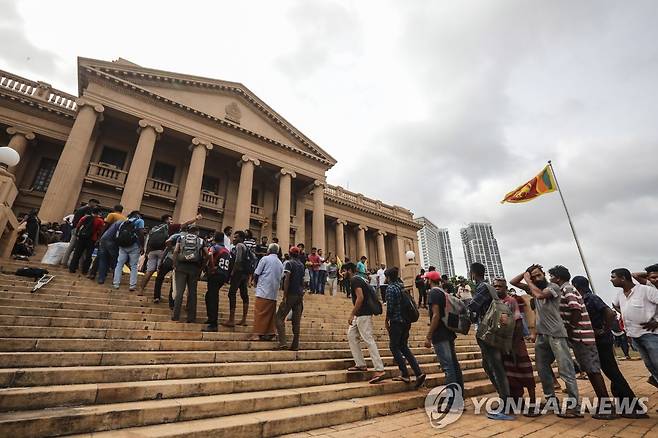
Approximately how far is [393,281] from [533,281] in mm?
1898

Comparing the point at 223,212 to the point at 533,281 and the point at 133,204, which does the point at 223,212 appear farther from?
the point at 533,281

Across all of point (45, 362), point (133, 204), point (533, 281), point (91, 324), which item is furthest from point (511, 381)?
point (133, 204)

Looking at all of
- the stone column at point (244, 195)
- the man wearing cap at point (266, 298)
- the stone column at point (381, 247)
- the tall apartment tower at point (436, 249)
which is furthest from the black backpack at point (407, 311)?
the tall apartment tower at point (436, 249)

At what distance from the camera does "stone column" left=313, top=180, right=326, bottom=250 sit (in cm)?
1892

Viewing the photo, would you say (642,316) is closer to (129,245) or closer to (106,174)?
(129,245)

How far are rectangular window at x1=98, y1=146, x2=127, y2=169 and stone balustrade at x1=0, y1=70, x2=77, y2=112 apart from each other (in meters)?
2.41

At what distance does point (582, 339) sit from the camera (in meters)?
3.88

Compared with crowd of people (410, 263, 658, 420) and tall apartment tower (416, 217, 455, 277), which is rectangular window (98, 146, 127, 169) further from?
tall apartment tower (416, 217, 455, 277)

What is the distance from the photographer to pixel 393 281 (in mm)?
4875

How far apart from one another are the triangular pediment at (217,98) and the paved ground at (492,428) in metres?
17.8

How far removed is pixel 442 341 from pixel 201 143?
54.0ft

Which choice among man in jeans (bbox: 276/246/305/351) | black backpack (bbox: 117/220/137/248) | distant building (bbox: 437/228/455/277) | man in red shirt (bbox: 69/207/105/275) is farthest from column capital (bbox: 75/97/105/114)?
distant building (bbox: 437/228/455/277)

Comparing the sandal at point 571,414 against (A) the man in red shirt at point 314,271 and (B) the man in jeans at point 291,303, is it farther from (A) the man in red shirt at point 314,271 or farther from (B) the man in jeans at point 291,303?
(A) the man in red shirt at point 314,271

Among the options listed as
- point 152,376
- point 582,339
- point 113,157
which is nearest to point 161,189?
point 113,157
